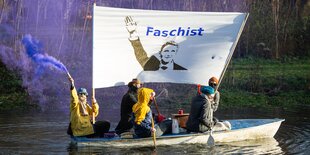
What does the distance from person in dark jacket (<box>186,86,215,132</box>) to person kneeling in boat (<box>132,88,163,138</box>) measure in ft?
2.75

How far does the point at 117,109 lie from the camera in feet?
74.8

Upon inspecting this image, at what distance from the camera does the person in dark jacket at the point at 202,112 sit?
16.7 m

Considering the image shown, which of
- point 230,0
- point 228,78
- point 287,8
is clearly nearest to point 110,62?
point 228,78

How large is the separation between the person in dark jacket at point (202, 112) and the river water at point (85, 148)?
47cm

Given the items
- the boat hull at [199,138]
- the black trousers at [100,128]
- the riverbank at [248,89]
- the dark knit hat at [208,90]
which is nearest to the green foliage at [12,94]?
the riverbank at [248,89]

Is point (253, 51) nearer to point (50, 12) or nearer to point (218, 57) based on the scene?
point (50, 12)

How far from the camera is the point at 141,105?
1644cm

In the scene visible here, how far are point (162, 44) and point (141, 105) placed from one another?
6.41ft

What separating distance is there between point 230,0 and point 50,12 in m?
7.71

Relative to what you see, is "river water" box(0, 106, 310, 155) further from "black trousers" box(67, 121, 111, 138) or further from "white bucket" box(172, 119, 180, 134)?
"black trousers" box(67, 121, 111, 138)

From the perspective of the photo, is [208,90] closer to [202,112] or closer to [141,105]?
[202,112]

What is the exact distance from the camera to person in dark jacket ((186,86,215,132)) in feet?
54.6

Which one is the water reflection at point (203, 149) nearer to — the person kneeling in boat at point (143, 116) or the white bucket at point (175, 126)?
the person kneeling in boat at point (143, 116)

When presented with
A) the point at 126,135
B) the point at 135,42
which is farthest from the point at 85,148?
the point at 135,42
